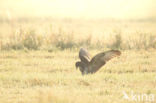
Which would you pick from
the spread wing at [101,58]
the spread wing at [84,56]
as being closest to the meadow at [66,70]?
the spread wing at [101,58]

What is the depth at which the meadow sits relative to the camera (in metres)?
6.77

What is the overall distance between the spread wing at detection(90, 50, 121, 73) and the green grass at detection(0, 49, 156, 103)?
0.78ft

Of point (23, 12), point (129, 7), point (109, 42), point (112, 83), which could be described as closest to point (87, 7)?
point (129, 7)

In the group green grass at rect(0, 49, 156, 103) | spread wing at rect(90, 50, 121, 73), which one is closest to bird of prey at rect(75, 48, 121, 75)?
spread wing at rect(90, 50, 121, 73)

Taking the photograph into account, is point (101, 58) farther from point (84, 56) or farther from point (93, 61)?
point (84, 56)

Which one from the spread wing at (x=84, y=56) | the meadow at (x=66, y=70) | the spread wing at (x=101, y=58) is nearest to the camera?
the meadow at (x=66, y=70)

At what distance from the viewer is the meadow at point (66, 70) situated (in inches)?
266

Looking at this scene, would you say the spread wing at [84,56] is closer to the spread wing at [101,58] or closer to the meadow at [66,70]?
the spread wing at [101,58]

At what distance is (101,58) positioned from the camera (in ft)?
27.9

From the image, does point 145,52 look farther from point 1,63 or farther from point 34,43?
point 1,63

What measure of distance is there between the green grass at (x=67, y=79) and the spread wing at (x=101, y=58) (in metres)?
0.24

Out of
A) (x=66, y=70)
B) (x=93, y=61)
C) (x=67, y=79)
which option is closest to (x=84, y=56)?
(x=93, y=61)

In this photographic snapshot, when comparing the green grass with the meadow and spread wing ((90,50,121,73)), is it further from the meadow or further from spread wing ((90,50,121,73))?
spread wing ((90,50,121,73))

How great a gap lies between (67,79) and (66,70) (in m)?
1.57
